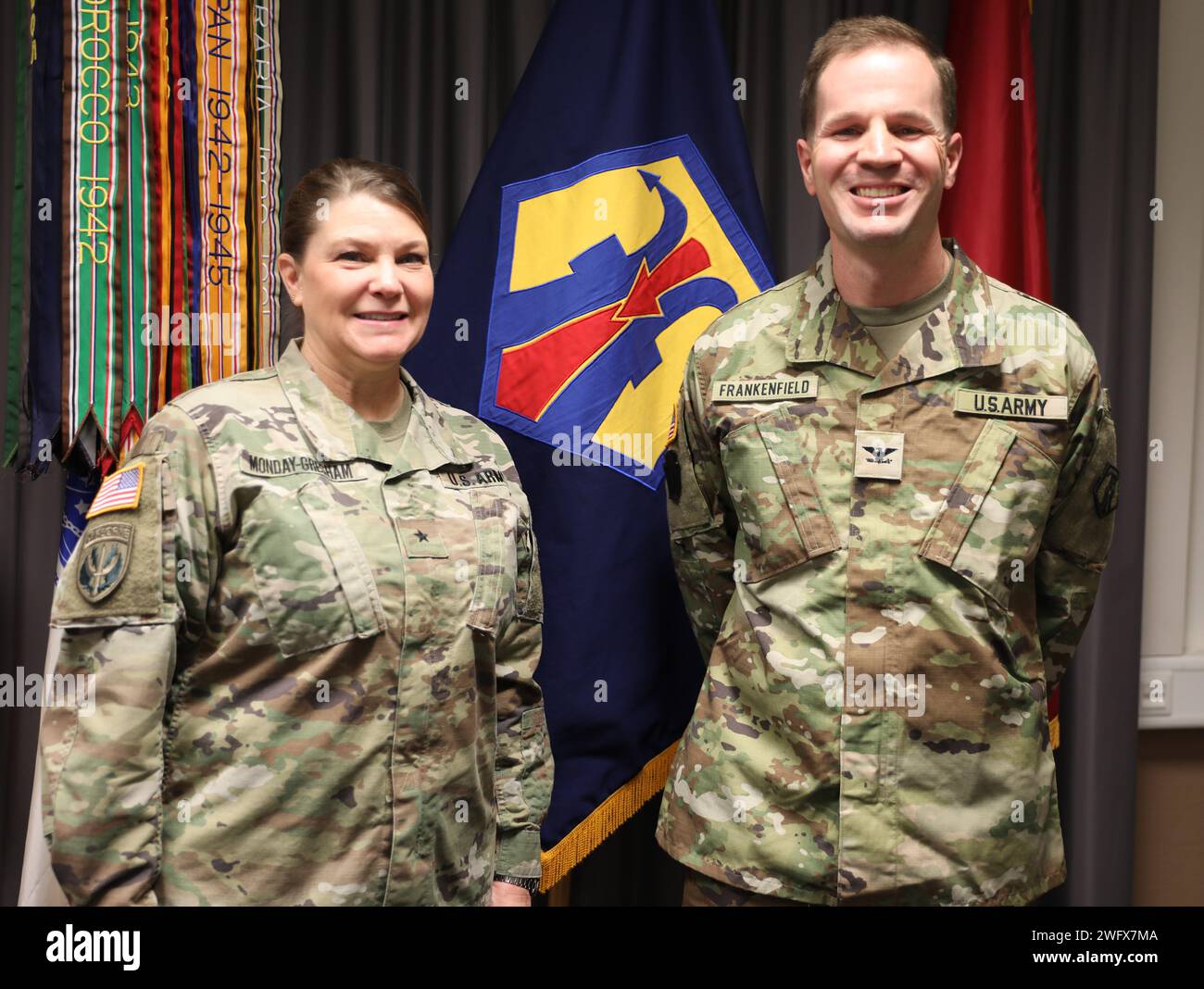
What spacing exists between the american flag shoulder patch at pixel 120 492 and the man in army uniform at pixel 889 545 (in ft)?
2.76

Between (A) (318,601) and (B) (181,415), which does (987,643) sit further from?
(B) (181,415)

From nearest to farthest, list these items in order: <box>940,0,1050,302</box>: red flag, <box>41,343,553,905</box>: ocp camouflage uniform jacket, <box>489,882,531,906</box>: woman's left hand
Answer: <box>41,343,553,905</box>: ocp camouflage uniform jacket < <box>489,882,531,906</box>: woman's left hand < <box>940,0,1050,302</box>: red flag

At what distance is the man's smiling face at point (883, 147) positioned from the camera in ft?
5.04

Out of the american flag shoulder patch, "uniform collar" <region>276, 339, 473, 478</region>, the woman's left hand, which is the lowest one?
the woman's left hand

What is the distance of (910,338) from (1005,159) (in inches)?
30.8

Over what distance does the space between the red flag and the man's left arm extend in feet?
1.88

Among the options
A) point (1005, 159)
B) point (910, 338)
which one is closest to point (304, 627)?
point (910, 338)

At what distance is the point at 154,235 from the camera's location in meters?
1.78

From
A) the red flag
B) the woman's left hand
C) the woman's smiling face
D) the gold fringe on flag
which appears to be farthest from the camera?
the red flag

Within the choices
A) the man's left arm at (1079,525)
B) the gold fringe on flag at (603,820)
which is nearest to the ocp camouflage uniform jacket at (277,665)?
the gold fringe on flag at (603,820)

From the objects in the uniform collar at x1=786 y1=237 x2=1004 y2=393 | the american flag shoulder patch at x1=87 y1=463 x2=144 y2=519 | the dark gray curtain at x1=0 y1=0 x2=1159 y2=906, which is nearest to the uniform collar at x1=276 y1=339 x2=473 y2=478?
the american flag shoulder patch at x1=87 y1=463 x2=144 y2=519

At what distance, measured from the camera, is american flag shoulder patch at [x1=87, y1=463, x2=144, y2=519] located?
134cm

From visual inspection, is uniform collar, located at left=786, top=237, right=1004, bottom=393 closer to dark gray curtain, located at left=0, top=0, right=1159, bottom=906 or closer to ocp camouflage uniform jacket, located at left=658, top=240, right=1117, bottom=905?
ocp camouflage uniform jacket, located at left=658, top=240, right=1117, bottom=905

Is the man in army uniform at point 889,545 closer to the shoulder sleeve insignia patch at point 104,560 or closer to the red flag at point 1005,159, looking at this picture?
the red flag at point 1005,159
